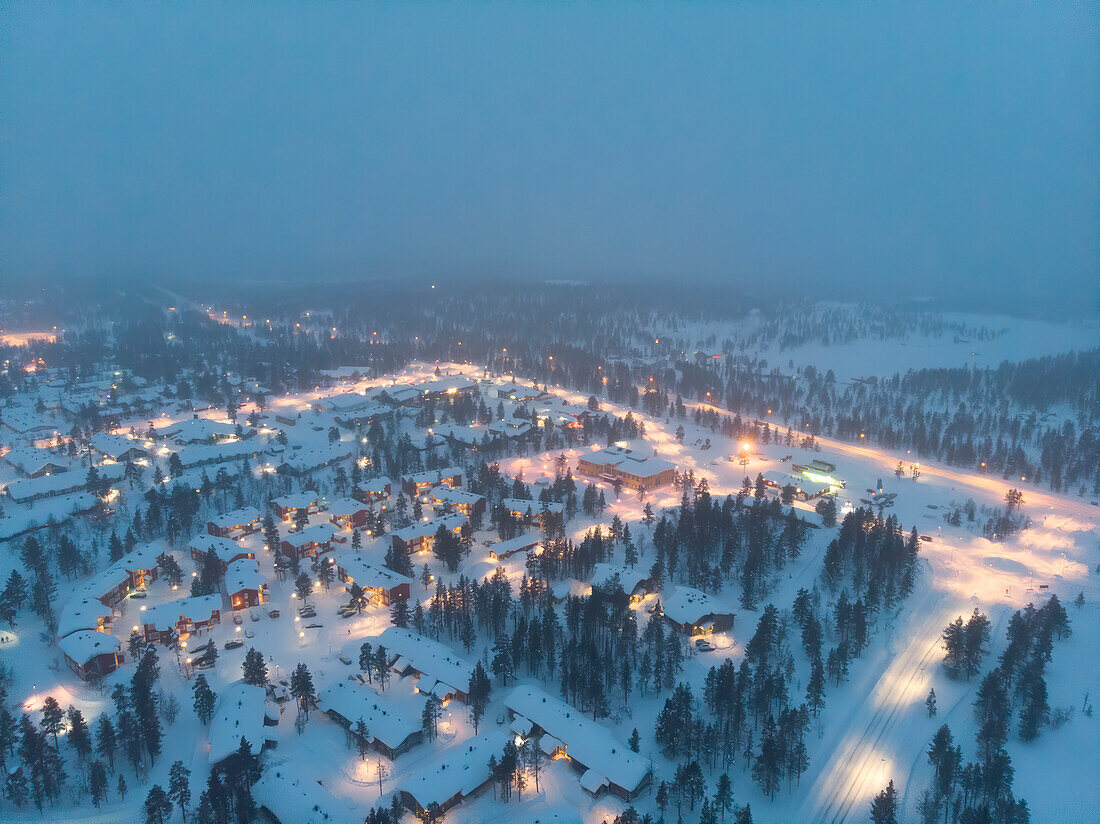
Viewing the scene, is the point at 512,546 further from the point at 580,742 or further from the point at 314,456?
the point at 314,456

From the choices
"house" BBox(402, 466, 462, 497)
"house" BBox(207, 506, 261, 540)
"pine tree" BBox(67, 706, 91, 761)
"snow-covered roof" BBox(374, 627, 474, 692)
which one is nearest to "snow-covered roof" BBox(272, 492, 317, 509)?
"house" BBox(207, 506, 261, 540)

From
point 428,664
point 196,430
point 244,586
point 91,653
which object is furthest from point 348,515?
point 196,430

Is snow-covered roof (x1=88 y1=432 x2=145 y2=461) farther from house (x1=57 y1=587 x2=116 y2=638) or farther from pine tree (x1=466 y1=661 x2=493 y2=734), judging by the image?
pine tree (x1=466 y1=661 x2=493 y2=734)

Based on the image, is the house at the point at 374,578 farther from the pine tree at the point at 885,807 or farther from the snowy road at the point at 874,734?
the pine tree at the point at 885,807

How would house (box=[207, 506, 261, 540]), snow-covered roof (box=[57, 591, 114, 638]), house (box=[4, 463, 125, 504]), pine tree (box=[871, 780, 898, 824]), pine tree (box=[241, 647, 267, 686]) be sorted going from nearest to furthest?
pine tree (box=[871, 780, 898, 824]) < pine tree (box=[241, 647, 267, 686]) < snow-covered roof (box=[57, 591, 114, 638]) < house (box=[207, 506, 261, 540]) < house (box=[4, 463, 125, 504])

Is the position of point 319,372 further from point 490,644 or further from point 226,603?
point 490,644
